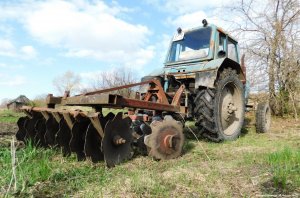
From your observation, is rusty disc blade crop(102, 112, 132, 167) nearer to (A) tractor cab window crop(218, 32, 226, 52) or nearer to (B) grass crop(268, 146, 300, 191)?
(B) grass crop(268, 146, 300, 191)

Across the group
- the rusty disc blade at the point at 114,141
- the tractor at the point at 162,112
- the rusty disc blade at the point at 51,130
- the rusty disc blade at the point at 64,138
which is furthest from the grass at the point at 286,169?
the rusty disc blade at the point at 51,130

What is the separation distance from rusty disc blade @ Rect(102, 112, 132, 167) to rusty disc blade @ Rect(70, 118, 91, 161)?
496 millimetres

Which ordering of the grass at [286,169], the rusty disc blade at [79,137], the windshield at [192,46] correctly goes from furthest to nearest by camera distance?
the windshield at [192,46]
the rusty disc blade at [79,137]
the grass at [286,169]

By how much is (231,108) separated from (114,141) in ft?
9.43

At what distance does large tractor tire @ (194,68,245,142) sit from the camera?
509cm

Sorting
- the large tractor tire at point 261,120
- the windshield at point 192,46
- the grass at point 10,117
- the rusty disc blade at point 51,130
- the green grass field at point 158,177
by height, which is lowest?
the green grass field at point 158,177

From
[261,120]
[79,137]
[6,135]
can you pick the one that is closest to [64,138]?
[79,137]

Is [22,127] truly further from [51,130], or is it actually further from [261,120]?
[261,120]

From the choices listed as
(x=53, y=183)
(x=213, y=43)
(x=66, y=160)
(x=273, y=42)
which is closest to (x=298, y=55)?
(x=273, y=42)

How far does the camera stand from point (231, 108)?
19.3ft

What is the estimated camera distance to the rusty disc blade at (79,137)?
4.05 m

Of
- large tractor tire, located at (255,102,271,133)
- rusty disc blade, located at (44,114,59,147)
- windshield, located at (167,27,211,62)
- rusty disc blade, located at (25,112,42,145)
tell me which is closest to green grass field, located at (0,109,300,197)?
rusty disc blade, located at (44,114,59,147)

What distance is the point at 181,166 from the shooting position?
Result: 12.1 feet

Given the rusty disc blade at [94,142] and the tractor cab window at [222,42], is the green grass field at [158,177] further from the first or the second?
the tractor cab window at [222,42]
